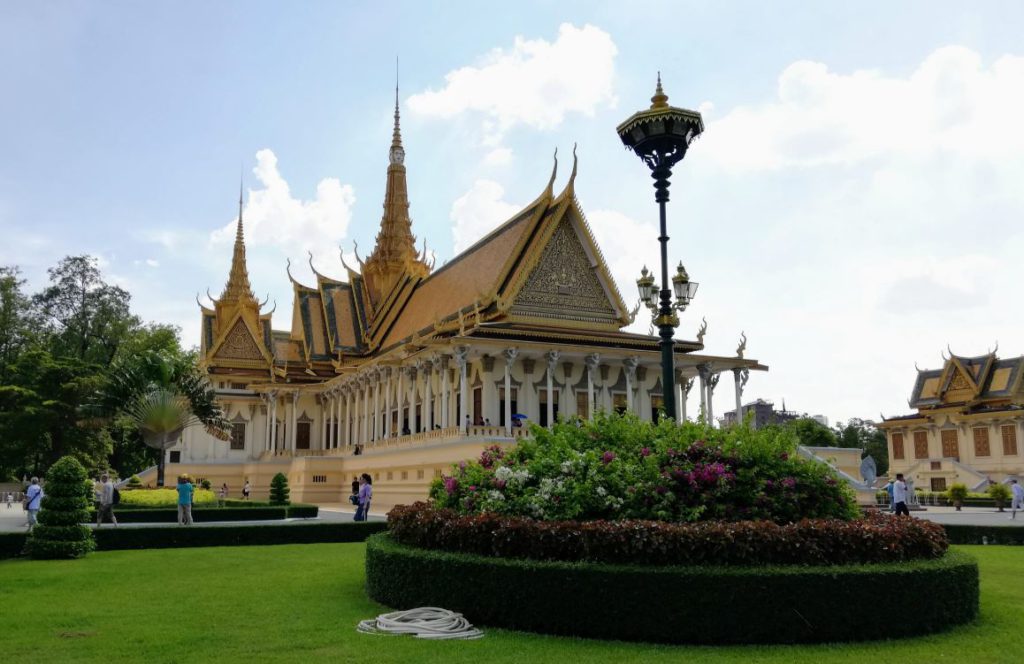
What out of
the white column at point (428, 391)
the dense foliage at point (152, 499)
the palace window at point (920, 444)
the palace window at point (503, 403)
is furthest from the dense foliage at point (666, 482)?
the palace window at point (920, 444)

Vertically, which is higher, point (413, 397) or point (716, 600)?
point (413, 397)

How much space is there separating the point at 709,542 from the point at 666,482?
65.1 inches

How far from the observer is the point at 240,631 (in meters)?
7.78

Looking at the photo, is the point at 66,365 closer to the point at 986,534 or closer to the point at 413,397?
the point at 413,397

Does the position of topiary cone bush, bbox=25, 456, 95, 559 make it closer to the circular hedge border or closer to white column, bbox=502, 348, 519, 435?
the circular hedge border

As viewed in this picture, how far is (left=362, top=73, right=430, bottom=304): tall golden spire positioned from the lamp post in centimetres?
3436

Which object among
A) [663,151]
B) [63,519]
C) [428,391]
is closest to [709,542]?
[663,151]

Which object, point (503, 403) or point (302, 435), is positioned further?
point (302, 435)

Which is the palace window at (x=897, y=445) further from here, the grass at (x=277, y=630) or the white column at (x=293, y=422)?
the grass at (x=277, y=630)

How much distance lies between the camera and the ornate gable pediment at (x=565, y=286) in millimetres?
33562

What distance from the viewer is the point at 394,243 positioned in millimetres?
52000

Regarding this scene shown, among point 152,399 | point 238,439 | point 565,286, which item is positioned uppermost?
point 565,286

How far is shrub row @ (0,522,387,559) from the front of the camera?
52.3ft

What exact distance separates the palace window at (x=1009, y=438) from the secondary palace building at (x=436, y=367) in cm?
2111
